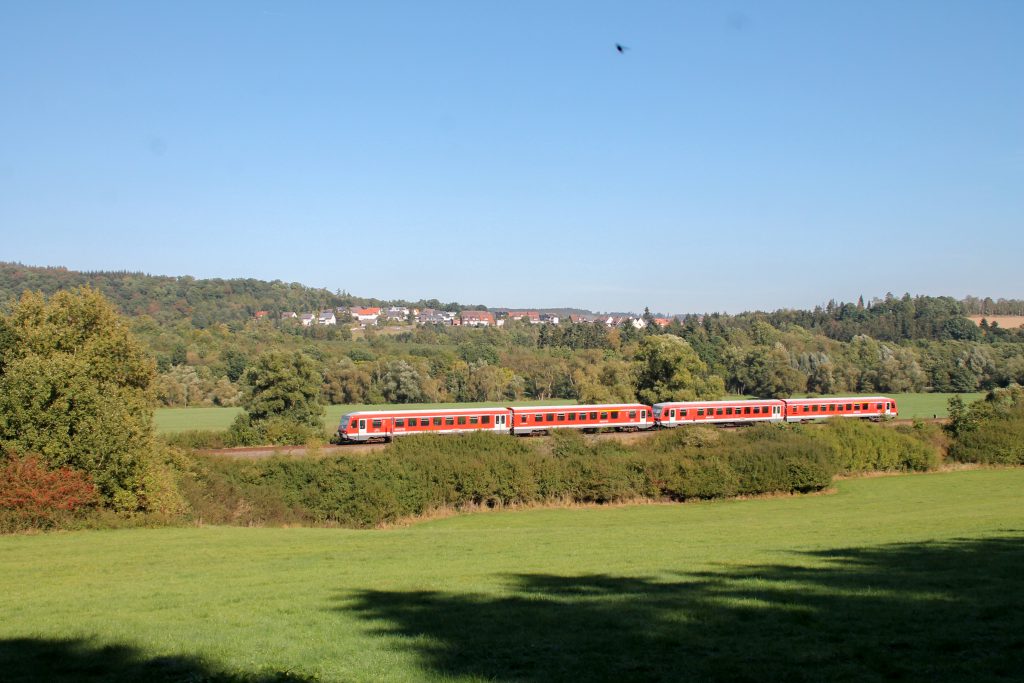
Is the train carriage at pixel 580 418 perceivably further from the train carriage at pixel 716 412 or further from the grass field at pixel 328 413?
the grass field at pixel 328 413

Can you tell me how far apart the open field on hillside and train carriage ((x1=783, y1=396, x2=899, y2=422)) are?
116 m

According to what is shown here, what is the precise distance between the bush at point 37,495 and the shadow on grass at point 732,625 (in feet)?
47.4

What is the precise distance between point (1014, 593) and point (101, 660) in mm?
12199

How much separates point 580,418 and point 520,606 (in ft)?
119

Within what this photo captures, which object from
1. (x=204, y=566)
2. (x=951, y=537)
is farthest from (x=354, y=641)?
(x=951, y=537)

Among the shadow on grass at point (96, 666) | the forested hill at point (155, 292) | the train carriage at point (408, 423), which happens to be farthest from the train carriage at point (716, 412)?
the forested hill at point (155, 292)

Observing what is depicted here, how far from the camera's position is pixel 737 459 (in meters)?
39.6

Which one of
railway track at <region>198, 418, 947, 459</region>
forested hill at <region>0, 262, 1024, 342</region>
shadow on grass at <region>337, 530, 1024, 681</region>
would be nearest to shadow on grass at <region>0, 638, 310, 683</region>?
shadow on grass at <region>337, 530, 1024, 681</region>

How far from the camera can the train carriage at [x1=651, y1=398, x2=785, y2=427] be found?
50.2 meters

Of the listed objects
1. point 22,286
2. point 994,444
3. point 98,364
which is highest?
point 22,286

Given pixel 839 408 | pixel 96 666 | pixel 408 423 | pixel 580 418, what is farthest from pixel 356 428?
pixel 96 666

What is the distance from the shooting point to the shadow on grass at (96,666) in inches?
335

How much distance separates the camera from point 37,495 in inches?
904

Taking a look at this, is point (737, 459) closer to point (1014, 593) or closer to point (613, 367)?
point (1014, 593)
